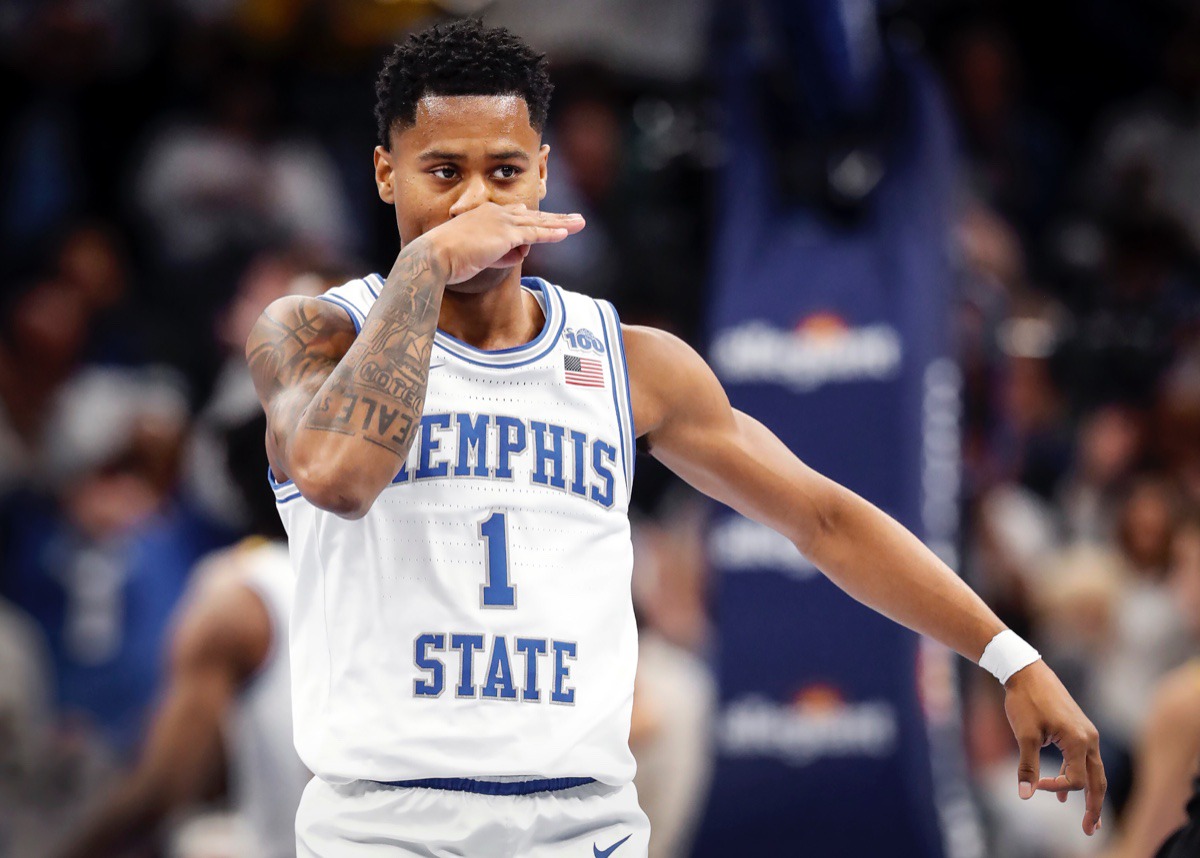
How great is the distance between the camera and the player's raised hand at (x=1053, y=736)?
118 inches

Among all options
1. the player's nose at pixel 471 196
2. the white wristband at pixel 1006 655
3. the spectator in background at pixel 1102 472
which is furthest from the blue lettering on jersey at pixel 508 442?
the spectator in background at pixel 1102 472

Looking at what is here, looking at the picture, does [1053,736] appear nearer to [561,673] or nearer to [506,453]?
[561,673]

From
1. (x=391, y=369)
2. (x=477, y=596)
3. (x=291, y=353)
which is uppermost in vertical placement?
(x=291, y=353)

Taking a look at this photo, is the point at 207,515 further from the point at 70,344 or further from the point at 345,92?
the point at 345,92

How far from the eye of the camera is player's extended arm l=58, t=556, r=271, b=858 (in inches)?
181

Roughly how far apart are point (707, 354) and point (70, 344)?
3792mm

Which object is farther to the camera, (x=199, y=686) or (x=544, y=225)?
(x=199, y=686)

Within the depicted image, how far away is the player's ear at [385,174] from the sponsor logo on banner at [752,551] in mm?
3232

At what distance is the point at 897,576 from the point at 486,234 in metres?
1.04

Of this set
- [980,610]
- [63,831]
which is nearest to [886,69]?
[980,610]

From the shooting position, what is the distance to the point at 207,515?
788 cm

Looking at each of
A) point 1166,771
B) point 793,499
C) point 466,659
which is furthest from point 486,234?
point 1166,771

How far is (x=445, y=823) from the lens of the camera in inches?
110

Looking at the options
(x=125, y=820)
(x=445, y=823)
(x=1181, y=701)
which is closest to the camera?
(x=445, y=823)
